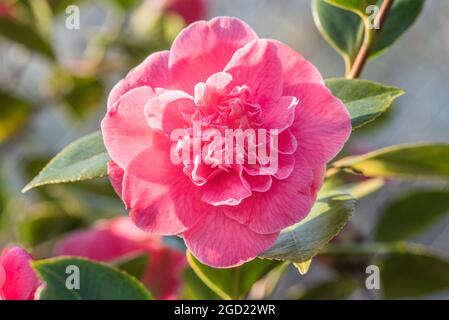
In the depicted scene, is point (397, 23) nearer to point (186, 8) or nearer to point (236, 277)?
point (236, 277)

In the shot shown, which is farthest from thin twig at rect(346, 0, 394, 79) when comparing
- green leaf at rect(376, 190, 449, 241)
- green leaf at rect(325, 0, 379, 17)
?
green leaf at rect(376, 190, 449, 241)

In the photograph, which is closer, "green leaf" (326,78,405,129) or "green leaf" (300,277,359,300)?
"green leaf" (326,78,405,129)

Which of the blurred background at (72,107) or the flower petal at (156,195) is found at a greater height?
the blurred background at (72,107)

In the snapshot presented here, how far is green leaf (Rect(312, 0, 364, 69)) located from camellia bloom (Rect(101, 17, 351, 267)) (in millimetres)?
200

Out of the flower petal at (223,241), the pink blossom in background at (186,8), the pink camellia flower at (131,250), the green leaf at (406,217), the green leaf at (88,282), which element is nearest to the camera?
the flower petal at (223,241)

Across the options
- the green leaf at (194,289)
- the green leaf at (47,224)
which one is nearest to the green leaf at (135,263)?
the green leaf at (194,289)

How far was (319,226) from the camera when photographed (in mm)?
717

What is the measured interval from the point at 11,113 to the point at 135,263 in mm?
695

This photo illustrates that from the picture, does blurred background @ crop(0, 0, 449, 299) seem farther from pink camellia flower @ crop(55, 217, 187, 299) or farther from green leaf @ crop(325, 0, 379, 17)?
green leaf @ crop(325, 0, 379, 17)

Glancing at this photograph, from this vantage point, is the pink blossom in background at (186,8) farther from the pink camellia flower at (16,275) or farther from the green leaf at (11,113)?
the pink camellia flower at (16,275)

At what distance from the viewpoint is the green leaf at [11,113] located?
1536mm

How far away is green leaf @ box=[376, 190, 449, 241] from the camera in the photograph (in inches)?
51.0

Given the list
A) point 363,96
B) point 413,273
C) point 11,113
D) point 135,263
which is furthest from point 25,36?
point 363,96

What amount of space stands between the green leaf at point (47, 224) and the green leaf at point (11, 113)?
0.78 feet
